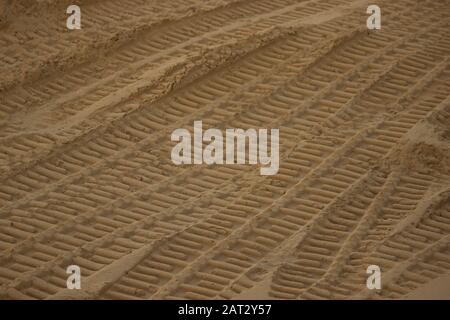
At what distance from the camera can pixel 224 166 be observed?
6945 mm

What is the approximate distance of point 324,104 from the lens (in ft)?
25.0

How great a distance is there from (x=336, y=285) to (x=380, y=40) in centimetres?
344

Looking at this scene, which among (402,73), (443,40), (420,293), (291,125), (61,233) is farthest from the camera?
(443,40)

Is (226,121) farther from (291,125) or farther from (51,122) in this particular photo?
(51,122)

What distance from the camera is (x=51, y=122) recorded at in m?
7.23

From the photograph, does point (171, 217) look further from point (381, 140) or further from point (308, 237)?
point (381, 140)

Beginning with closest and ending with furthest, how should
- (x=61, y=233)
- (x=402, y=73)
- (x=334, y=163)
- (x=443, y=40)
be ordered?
(x=61, y=233) → (x=334, y=163) → (x=402, y=73) → (x=443, y=40)

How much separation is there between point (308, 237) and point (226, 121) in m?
1.60

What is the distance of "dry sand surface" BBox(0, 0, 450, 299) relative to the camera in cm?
587

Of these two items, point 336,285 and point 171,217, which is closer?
point 336,285

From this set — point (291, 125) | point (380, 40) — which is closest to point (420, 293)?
point (291, 125)

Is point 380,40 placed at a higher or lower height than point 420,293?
higher

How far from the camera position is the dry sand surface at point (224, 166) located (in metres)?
5.87

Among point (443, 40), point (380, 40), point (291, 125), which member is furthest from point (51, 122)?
point (443, 40)
